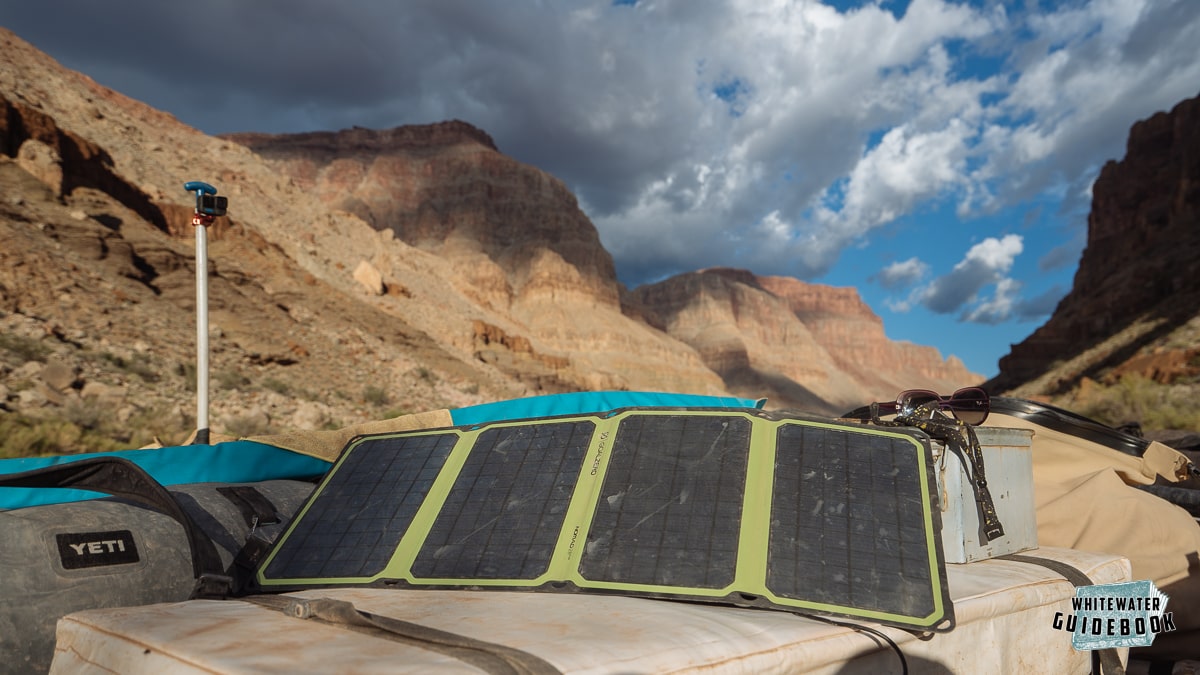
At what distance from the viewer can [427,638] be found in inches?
71.3

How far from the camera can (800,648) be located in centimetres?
192

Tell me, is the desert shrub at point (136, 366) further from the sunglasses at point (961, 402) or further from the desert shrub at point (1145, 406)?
the desert shrub at point (1145, 406)

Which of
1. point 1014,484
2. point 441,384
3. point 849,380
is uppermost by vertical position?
point 849,380

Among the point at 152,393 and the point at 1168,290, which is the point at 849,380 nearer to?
the point at 1168,290

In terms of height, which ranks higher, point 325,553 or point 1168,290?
point 1168,290

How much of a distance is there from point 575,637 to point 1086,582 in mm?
2149

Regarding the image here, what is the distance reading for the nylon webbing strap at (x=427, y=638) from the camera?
64.0 inches

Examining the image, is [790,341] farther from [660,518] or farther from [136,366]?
[660,518]

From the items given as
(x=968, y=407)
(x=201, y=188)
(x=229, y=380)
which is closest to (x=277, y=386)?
(x=229, y=380)

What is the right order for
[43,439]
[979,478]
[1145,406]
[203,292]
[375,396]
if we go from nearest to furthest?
[979,478]
[203,292]
[43,439]
[1145,406]
[375,396]

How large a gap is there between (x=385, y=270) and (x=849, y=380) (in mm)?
115157

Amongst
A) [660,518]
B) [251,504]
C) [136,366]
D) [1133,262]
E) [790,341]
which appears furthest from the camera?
[790,341]

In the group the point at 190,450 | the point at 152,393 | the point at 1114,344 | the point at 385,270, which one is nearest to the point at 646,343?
the point at 385,270

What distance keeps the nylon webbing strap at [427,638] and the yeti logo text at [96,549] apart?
958 millimetres
